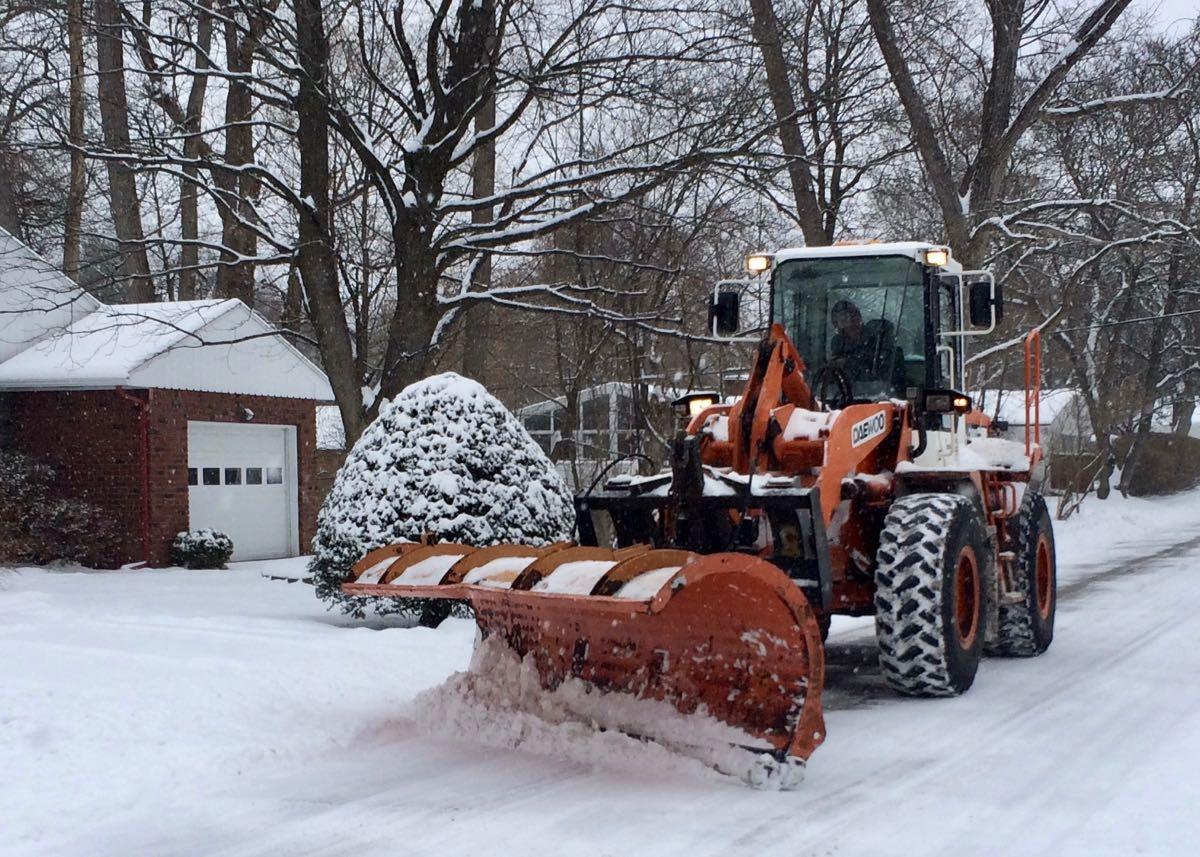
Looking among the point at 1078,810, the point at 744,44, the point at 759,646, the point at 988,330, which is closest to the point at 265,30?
the point at 744,44

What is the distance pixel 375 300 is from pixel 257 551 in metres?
4.52

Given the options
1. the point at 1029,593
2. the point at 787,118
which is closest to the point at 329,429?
the point at 787,118

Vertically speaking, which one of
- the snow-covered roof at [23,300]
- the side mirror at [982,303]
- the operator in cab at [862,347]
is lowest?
the operator in cab at [862,347]

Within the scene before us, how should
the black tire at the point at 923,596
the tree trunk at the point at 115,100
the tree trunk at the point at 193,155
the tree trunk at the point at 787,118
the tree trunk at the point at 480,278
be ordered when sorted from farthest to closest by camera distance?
the tree trunk at the point at 480,278
the tree trunk at the point at 787,118
the tree trunk at the point at 193,155
the tree trunk at the point at 115,100
the black tire at the point at 923,596

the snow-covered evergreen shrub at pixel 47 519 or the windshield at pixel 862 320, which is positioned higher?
the windshield at pixel 862 320

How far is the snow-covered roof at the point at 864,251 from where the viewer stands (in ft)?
27.7

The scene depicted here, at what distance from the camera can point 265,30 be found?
12.4 meters

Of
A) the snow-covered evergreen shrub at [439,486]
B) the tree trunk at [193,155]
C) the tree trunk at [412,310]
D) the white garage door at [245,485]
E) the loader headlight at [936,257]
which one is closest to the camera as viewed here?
the loader headlight at [936,257]

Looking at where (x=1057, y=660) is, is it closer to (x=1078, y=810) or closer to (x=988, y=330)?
(x=988, y=330)

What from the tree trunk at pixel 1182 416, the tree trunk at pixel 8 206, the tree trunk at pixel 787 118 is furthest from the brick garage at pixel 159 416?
the tree trunk at pixel 1182 416

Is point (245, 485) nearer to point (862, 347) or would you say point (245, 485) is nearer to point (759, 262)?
point (759, 262)

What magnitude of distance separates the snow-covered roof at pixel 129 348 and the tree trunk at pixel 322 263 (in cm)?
358

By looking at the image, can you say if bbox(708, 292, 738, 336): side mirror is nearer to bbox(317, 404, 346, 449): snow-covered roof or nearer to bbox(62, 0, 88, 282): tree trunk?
bbox(62, 0, 88, 282): tree trunk

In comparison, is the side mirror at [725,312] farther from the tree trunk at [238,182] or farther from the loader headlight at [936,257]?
the tree trunk at [238,182]
